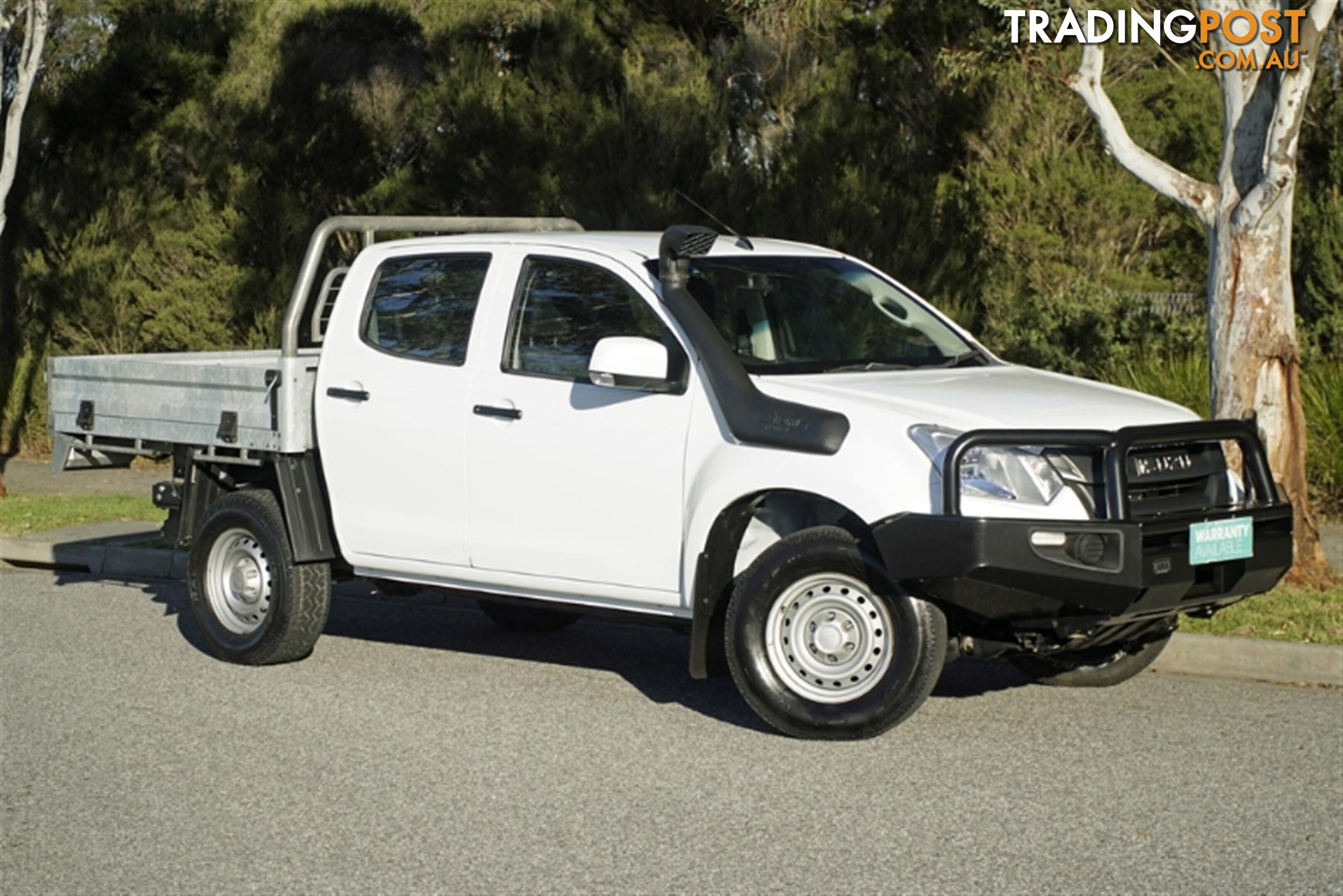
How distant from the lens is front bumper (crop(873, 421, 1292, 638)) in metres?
6.86

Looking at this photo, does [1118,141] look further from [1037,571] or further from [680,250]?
[1037,571]

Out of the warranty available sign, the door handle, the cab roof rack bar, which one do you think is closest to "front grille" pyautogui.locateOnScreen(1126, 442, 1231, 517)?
the door handle

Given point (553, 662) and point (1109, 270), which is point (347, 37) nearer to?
point (1109, 270)

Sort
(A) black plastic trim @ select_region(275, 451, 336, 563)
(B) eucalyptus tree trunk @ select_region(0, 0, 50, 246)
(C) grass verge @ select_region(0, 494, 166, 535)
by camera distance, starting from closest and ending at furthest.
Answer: (A) black plastic trim @ select_region(275, 451, 336, 563)
(C) grass verge @ select_region(0, 494, 166, 535)
(B) eucalyptus tree trunk @ select_region(0, 0, 50, 246)

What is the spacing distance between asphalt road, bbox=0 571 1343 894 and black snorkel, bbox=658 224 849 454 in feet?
3.93

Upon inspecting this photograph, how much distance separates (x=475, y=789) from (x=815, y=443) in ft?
5.95

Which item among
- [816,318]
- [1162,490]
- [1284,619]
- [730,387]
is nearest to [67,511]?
[816,318]

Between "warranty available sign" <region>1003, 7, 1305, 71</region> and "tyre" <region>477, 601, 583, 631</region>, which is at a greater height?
"warranty available sign" <region>1003, 7, 1305, 71</region>

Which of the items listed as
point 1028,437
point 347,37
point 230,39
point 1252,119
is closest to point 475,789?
point 1028,437

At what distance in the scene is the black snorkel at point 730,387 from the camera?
287 inches

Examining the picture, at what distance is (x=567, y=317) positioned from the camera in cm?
834

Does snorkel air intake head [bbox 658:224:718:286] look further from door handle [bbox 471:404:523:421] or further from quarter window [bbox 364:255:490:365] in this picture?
quarter window [bbox 364:255:490:365]

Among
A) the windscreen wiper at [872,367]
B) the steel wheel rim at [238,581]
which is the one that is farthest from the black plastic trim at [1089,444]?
the steel wheel rim at [238,581]

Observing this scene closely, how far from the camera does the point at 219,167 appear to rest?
20312 mm
